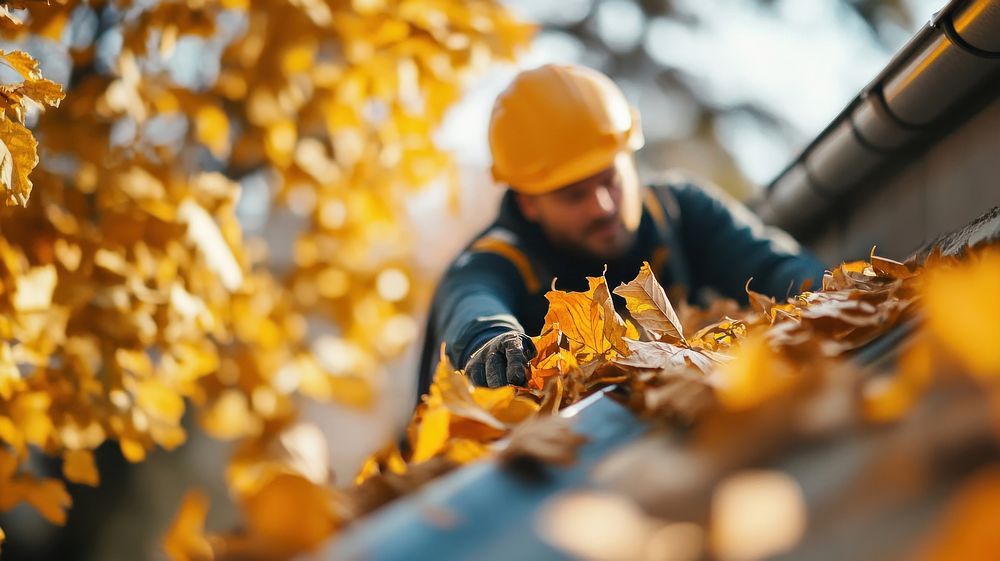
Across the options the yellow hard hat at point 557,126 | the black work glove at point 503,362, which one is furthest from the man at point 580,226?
the black work glove at point 503,362

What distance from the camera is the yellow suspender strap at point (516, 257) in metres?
2.46

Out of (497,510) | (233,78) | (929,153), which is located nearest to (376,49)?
(233,78)

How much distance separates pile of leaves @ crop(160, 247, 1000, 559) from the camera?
0.58 meters

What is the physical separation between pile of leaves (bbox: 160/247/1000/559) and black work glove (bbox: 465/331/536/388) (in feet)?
0.27

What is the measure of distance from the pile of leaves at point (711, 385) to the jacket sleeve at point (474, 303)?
51 centimetres

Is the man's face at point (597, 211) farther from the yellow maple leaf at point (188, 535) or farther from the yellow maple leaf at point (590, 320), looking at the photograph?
the yellow maple leaf at point (188, 535)

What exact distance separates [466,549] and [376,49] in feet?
8.13

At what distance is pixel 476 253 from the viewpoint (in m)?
2.49

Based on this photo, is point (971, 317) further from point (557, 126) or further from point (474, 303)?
point (557, 126)

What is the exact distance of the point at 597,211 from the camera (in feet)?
8.00

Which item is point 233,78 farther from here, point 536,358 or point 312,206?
point 536,358

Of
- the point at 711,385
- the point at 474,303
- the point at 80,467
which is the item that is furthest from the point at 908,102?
the point at 80,467

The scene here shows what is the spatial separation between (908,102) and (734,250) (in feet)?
2.73

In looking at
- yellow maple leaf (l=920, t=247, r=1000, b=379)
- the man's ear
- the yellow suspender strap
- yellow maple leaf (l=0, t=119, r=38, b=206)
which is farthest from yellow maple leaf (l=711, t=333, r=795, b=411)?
the man's ear
